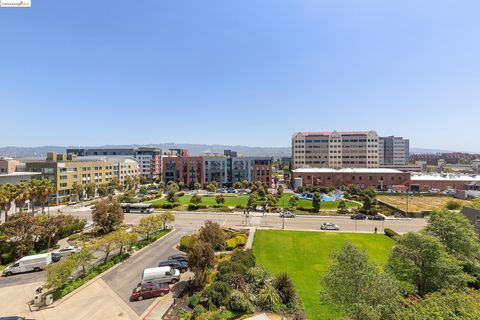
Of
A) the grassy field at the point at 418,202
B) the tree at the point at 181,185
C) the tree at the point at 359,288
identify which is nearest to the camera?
the tree at the point at 359,288

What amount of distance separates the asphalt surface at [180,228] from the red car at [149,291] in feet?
1.72

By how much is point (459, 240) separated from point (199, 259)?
2549 centimetres

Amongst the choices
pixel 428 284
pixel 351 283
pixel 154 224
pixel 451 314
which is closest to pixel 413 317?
pixel 451 314

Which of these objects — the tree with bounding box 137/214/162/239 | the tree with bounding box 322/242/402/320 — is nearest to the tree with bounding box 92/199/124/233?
the tree with bounding box 137/214/162/239

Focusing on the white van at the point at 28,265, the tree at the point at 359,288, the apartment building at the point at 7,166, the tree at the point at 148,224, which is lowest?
the white van at the point at 28,265

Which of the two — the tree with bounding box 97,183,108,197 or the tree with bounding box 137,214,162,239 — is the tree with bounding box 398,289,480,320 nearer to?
the tree with bounding box 137,214,162,239

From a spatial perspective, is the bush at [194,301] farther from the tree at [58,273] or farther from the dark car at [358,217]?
the dark car at [358,217]

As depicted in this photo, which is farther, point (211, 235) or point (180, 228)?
point (180, 228)

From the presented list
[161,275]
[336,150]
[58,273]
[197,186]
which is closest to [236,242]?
[161,275]

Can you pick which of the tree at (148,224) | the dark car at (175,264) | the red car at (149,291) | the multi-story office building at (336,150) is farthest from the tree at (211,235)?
the multi-story office building at (336,150)

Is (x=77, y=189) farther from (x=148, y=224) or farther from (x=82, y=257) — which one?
(x=82, y=257)

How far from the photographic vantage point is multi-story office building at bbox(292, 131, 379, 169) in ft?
454

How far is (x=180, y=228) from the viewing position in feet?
165

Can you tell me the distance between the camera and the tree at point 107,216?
44.0 metres
